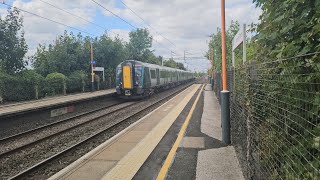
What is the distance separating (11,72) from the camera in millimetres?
28594

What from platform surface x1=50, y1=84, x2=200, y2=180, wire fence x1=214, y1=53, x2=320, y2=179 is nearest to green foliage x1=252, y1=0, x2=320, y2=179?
wire fence x1=214, y1=53, x2=320, y2=179

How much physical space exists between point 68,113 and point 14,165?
1158 cm

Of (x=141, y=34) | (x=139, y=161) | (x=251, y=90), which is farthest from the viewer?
(x=141, y=34)

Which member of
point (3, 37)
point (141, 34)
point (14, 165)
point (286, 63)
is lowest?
point (14, 165)

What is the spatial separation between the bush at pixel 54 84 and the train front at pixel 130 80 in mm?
8272

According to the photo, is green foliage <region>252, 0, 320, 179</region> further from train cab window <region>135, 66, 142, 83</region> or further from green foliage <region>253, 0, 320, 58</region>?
train cab window <region>135, 66, 142, 83</region>

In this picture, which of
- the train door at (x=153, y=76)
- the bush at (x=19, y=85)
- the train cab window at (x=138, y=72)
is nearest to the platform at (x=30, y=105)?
the bush at (x=19, y=85)

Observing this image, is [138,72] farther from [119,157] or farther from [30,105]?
[119,157]

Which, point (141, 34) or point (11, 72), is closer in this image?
point (11, 72)

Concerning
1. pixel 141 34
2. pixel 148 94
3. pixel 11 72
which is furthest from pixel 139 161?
pixel 141 34

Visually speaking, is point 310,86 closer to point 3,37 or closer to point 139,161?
point 139,161

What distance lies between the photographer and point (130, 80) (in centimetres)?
2650

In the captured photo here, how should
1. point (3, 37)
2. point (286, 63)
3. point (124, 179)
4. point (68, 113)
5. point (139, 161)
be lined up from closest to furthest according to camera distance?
point (286, 63), point (124, 179), point (139, 161), point (68, 113), point (3, 37)

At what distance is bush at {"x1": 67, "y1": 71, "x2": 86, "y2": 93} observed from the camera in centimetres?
3631
